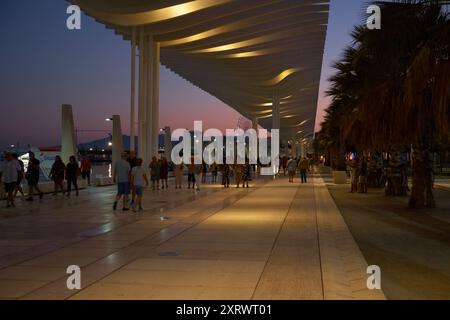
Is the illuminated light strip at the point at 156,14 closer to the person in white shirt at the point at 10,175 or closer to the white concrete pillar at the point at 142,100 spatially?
the white concrete pillar at the point at 142,100

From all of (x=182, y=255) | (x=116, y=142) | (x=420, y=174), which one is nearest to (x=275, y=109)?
(x=116, y=142)

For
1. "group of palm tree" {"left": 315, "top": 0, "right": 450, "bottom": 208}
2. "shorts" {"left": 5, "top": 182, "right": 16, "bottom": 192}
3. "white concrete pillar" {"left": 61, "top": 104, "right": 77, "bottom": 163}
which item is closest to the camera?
"group of palm tree" {"left": 315, "top": 0, "right": 450, "bottom": 208}

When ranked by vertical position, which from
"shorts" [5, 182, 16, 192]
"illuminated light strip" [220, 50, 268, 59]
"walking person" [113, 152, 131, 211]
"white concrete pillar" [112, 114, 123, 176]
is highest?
"illuminated light strip" [220, 50, 268, 59]

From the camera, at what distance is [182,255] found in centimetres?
770

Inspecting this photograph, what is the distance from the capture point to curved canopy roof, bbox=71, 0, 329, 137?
23.6m

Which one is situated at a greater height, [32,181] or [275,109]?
[275,109]

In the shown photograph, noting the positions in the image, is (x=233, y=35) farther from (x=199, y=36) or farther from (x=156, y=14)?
(x=156, y=14)

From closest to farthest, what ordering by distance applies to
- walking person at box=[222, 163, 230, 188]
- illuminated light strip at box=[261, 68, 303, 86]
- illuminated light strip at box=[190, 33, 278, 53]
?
walking person at box=[222, 163, 230, 188], illuminated light strip at box=[190, 33, 278, 53], illuminated light strip at box=[261, 68, 303, 86]

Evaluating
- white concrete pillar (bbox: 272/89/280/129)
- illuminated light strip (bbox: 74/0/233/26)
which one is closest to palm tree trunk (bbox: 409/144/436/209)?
illuminated light strip (bbox: 74/0/233/26)

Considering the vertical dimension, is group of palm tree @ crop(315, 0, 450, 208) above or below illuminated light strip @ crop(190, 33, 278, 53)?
below

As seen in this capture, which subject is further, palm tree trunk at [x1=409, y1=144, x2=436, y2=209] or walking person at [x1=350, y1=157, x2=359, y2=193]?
walking person at [x1=350, y1=157, x2=359, y2=193]

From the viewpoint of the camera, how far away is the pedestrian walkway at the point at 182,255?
5688 mm

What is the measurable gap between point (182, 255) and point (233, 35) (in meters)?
23.4

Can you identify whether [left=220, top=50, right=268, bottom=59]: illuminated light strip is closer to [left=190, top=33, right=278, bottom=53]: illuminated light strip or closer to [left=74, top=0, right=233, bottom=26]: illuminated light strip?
[left=190, top=33, right=278, bottom=53]: illuminated light strip
